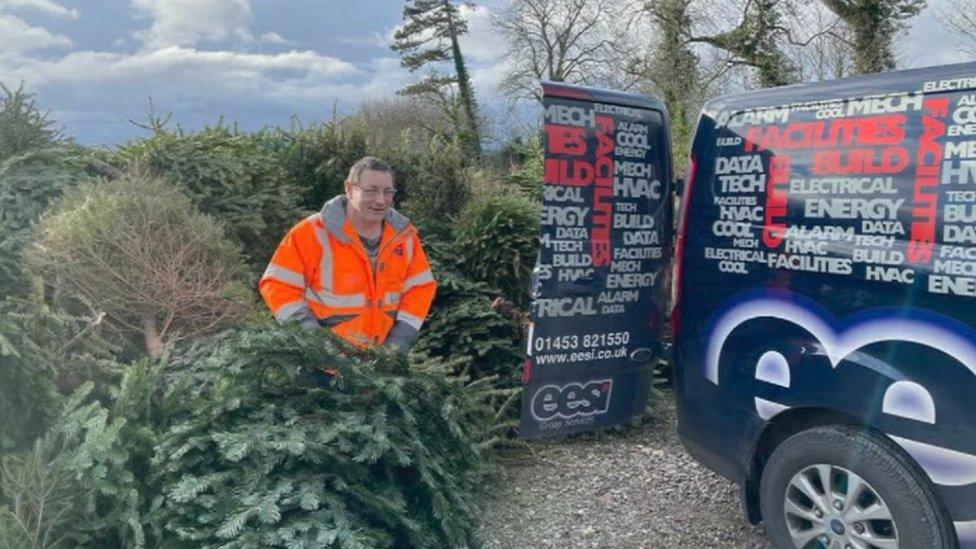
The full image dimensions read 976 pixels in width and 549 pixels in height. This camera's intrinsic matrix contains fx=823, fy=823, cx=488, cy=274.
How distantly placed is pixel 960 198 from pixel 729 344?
114cm

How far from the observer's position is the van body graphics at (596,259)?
150 inches

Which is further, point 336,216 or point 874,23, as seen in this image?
point 874,23

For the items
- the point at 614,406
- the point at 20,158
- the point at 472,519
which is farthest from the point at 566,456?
the point at 20,158

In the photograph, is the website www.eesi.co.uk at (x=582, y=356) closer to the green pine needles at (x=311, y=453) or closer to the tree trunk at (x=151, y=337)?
the green pine needles at (x=311, y=453)

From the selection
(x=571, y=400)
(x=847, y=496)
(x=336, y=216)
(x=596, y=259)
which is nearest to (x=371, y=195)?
(x=336, y=216)

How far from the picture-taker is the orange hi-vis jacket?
4113 millimetres

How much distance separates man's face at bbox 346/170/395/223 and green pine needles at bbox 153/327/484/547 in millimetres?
809

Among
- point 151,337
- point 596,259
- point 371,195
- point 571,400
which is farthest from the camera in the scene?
point 151,337

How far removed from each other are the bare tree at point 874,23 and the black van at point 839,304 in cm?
1801

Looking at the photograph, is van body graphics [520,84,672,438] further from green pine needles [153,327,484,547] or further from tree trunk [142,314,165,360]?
tree trunk [142,314,165,360]

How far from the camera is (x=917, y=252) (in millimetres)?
3072

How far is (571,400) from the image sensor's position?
13.3ft

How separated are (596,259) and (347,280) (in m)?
1.29

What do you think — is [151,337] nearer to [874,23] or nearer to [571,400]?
[571,400]
